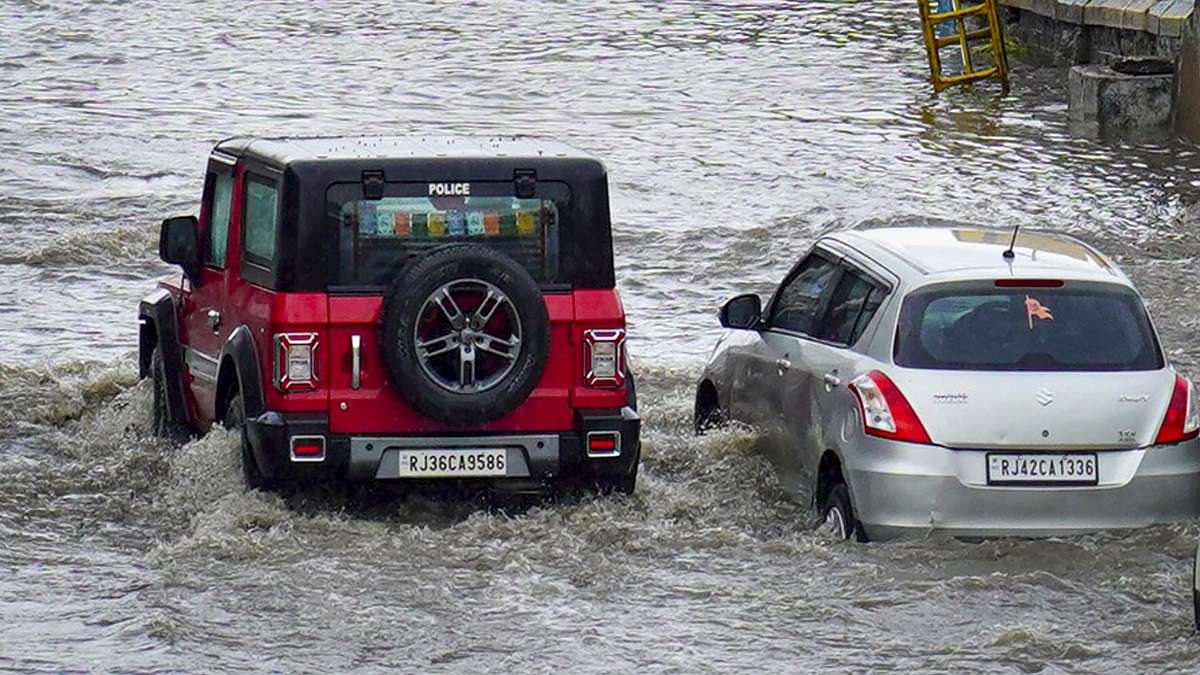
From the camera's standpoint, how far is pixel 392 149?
982cm

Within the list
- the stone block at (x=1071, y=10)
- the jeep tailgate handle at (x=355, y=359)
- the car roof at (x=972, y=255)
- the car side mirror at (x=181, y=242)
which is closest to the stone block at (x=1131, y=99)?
the stone block at (x=1071, y=10)

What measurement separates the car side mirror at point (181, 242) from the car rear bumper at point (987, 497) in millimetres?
3501

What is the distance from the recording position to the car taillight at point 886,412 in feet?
29.5

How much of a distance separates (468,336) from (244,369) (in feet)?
3.20

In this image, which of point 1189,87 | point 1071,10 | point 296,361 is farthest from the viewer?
point 1071,10

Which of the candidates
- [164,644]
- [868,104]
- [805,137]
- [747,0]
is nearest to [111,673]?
[164,644]

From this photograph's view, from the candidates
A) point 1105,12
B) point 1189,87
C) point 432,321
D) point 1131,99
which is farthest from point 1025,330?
point 1105,12

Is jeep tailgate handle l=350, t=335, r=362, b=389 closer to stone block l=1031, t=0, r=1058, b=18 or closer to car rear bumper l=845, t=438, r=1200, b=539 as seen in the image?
car rear bumper l=845, t=438, r=1200, b=539

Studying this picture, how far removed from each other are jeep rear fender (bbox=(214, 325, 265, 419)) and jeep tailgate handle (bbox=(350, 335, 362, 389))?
1.33 feet

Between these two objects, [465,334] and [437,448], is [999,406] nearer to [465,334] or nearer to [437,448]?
[465,334]

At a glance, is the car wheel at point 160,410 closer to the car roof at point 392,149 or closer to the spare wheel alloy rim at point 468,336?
the car roof at point 392,149

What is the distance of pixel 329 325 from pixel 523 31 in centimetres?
2636

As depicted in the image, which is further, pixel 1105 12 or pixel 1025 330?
pixel 1105 12

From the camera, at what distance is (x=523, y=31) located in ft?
116
